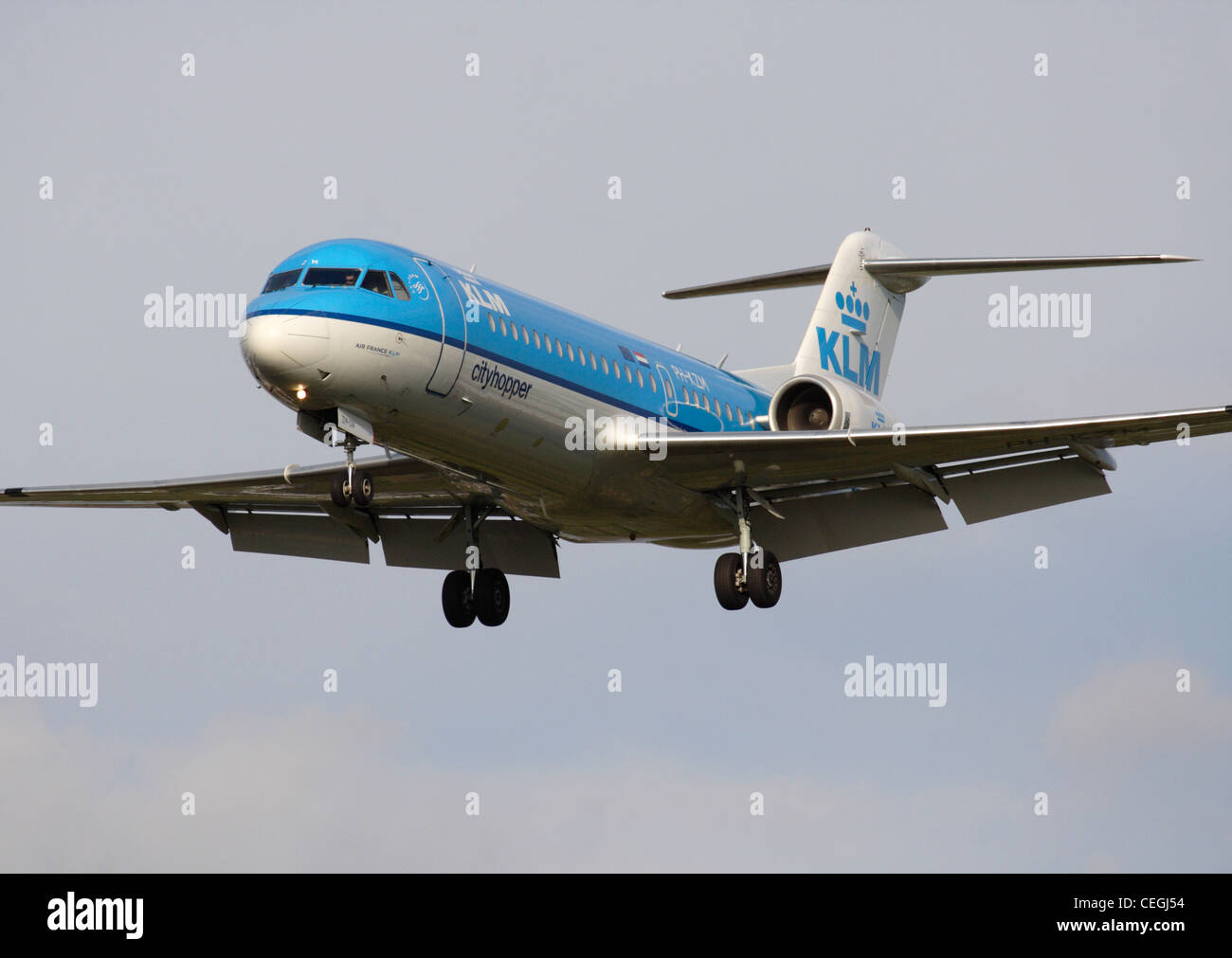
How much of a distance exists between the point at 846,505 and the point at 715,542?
204 centimetres

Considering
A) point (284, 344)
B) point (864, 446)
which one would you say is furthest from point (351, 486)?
point (864, 446)

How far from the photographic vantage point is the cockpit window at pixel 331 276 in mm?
20062

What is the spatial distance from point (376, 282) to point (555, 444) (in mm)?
3172

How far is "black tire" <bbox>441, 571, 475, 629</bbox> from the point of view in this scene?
25469mm

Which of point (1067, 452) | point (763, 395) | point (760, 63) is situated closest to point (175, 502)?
point (763, 395)

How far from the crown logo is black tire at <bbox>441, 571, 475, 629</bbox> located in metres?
8.07

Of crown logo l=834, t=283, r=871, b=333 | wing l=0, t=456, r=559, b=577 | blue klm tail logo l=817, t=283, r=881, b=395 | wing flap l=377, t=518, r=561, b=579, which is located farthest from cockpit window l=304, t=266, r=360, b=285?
crown logo l=834, t=283, r=871, b=333

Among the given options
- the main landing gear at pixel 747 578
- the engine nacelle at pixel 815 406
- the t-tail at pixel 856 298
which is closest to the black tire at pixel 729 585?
the main landing gear at pixel 747 578

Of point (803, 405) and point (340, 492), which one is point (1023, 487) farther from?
point (340, 492)

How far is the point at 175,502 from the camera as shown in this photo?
87.6 feet

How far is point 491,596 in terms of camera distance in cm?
2548

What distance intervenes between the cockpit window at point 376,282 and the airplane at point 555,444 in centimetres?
2

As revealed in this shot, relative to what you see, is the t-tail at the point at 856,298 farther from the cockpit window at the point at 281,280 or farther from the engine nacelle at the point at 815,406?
the cockpit window at the point at 281,280

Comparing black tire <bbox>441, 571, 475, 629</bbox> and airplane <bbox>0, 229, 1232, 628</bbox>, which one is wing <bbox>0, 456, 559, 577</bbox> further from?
black tire <bbox>441, 571, 475, 629</bbox>
